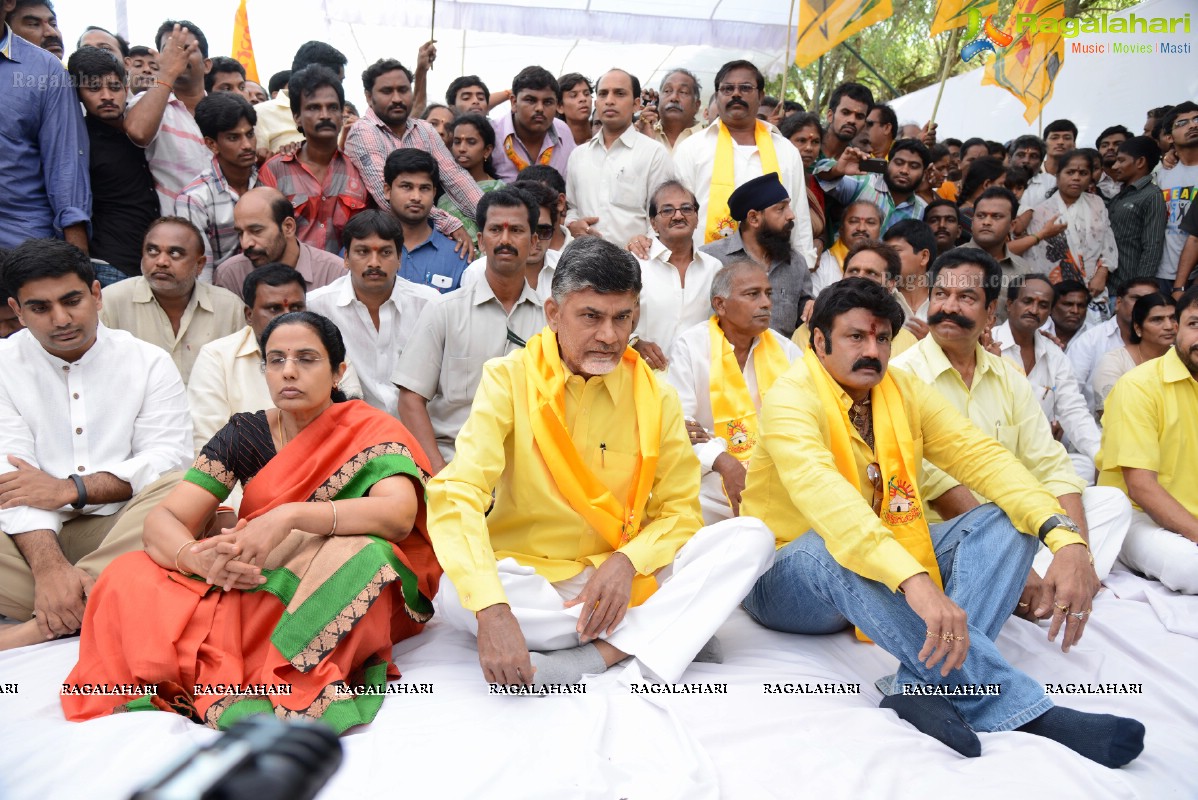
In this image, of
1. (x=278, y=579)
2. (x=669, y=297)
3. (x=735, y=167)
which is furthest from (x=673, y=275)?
(x=278, y=579)

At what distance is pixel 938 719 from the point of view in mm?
2799

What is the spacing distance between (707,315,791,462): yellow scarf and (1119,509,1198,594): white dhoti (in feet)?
6.15

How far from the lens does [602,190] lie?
6543 mm

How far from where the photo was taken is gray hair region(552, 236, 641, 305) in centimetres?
318

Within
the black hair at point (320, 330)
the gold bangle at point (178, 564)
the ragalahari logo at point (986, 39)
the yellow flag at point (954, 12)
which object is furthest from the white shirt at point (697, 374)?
the ragalahari logo at point (986, 39)

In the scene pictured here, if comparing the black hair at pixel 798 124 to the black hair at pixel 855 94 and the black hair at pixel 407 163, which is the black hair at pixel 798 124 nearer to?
the black hair at pixel 855 94

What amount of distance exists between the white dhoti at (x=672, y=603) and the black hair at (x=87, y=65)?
4127mm

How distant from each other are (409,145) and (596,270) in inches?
142

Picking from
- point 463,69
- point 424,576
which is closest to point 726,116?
point 424,576

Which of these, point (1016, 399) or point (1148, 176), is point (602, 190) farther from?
point (1148, 176)

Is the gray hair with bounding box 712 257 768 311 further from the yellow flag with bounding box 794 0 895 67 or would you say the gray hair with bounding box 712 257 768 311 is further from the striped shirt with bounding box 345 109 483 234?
the yellow flag with bounding box 794 0 895 67

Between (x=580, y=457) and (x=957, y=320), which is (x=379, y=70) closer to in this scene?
(x=580, y=457)

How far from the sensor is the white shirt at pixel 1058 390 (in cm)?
521

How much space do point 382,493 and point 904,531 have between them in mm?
1963
